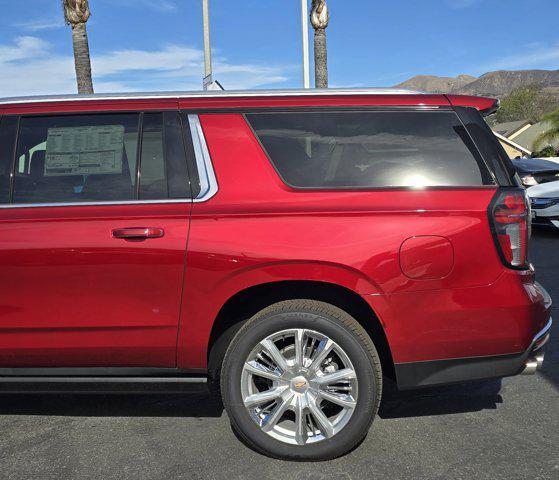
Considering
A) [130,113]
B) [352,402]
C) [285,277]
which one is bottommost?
[352,402]

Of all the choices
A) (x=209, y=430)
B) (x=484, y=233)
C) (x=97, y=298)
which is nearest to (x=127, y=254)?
(x=97, y=298)

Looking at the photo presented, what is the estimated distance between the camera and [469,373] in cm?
285

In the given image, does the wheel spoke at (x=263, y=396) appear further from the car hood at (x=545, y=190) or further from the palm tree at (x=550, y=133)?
the palm tree at (x=550, y=133)

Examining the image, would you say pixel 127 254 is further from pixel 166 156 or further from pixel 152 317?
pixel 166 156

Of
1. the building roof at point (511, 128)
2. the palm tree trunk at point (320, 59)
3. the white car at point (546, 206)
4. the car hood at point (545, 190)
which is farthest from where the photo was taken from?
the building roof at point (511, 128)

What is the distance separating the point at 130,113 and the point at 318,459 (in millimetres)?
2106

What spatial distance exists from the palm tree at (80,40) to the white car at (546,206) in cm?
960

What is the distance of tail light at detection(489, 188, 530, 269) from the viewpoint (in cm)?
279

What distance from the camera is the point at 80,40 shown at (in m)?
12.0

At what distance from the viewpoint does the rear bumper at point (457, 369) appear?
2.83m

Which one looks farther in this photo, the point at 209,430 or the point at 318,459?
the point at 209,430

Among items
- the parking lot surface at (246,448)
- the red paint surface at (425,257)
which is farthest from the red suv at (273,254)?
the parking lot surface at (246,448)

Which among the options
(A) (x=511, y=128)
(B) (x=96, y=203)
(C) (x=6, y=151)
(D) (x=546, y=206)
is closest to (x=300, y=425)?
(B) (x=96, y=203)

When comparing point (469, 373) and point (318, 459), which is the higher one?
point (469, 373)
